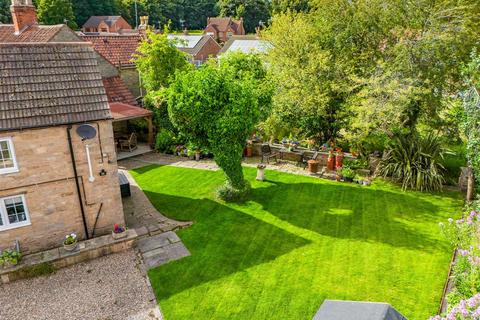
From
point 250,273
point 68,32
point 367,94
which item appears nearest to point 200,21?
Result: point 68,32

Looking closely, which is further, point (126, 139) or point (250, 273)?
point (126, 139)

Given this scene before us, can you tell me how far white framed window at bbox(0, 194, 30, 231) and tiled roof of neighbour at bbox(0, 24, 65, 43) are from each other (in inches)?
666

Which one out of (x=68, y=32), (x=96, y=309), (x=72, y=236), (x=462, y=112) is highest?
(x=68, y=32)

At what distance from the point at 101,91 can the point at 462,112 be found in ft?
54.0

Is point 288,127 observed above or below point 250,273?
above

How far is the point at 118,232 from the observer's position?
15.3 m

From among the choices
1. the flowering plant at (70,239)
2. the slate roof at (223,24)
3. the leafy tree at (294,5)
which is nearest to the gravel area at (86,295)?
the flowering plant at (70,239)

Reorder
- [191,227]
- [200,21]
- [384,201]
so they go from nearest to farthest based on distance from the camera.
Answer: [191,227]
[384,201]
[200,21]

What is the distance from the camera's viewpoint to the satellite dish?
14258 millimetres

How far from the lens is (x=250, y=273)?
13641 millimetres

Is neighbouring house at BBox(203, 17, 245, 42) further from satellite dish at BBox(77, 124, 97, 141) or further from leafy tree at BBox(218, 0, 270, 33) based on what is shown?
satellite dish at BBox(77, 124, 97, 141)

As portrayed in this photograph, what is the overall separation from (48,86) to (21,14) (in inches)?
761

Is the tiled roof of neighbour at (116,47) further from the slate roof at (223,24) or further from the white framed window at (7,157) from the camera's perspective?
the slate roof at (223,24)

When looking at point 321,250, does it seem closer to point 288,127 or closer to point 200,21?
point 288,127
